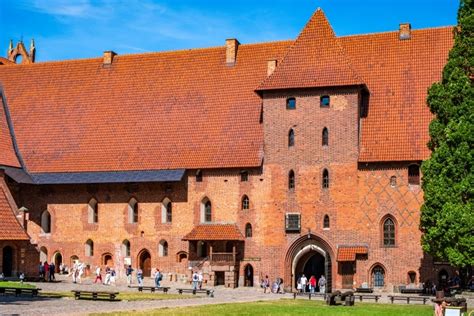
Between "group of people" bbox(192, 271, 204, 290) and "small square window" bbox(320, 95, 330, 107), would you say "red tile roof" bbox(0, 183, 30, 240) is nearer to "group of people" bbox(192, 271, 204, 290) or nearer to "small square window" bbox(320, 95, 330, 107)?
"group of people" bbox(192, 271, 204, 290)

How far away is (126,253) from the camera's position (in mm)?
54812

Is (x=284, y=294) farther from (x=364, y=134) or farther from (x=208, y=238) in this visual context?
(x=364, y=134)

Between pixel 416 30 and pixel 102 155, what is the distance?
2192 cm

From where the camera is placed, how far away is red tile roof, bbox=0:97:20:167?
55.6 meters

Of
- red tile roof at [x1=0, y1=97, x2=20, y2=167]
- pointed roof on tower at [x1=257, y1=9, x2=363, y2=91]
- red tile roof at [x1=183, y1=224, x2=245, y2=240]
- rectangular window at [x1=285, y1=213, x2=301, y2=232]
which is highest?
pointed roof on tower at [x1=257, y1=9, x2=363, y2=91]

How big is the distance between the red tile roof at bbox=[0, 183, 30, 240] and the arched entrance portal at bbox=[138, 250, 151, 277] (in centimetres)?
781

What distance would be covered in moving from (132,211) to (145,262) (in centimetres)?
344

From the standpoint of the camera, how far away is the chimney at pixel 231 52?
2258 inches

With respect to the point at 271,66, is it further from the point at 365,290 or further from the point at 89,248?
the point at 89,248

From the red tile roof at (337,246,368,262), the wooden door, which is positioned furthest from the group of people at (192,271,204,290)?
the wooden door

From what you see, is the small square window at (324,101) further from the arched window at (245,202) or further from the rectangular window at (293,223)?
the arched window at (245,202)

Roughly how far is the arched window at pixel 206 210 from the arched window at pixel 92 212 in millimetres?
7536

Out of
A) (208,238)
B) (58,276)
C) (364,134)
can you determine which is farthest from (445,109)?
(58,276)

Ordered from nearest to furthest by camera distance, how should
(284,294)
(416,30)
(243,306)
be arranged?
(243,306), (284,294), (416,30)
